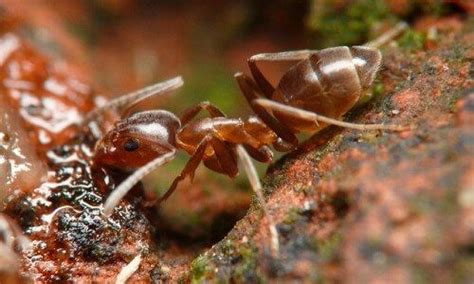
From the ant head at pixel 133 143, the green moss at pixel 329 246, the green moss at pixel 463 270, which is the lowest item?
the green moss at pixel 463 270

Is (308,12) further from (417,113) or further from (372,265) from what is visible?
(372,265)

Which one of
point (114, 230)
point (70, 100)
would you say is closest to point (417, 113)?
point (114, 230)

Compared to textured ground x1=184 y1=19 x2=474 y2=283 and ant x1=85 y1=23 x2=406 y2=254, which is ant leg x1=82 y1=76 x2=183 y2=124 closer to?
ant x1=85 y1=23 x2=406 y2=254

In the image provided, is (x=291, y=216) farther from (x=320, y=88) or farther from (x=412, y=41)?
(x=412, y=41)

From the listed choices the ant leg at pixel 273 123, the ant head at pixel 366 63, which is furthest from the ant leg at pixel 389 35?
the ant leg at pixel 273 123

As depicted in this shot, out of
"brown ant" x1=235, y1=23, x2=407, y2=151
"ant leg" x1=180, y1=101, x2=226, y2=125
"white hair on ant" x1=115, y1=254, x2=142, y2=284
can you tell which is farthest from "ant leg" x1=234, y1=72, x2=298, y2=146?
"white hair on ant" x1=115, y1=254, x2=142, y2=284

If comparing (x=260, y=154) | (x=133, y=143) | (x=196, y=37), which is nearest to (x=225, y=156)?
(x=260, y=154)

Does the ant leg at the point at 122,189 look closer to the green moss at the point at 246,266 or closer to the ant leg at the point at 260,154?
the ant leg at the point at 260,154
